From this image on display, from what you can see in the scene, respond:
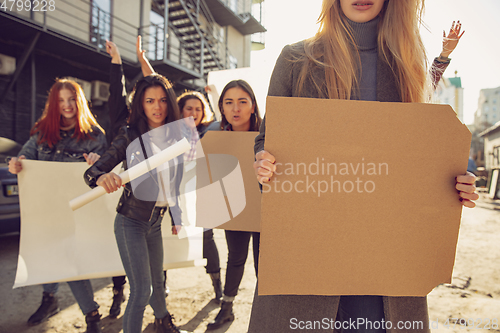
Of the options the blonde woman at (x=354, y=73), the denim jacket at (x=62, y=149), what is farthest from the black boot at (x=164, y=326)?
the denim jacket at (x=62, y=149)

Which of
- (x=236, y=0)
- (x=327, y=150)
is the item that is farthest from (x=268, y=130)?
(x=236, y=0)

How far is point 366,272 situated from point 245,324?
1776 mm

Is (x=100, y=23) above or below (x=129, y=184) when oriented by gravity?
above

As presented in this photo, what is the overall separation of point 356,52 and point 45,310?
285 cm

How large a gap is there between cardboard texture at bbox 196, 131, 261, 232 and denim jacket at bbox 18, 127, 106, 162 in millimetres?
994

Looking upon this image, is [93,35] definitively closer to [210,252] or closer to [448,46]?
[210,252]

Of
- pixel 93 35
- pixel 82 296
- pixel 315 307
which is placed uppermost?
pixel 93 35

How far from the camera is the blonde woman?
1.04 meters

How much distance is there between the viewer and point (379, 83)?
1116mm

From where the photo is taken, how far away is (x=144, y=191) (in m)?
1.89

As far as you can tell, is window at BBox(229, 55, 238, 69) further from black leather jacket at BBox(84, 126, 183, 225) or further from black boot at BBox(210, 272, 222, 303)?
black leather jacket at BBox(84, 126, 183, 225)

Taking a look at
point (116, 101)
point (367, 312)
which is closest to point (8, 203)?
point (116, 101)

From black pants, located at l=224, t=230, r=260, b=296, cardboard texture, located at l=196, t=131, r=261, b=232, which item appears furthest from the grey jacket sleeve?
black pants, located at l=224, t=230, r=260, b=296

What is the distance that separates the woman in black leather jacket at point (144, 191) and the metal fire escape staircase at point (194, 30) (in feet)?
29.5
